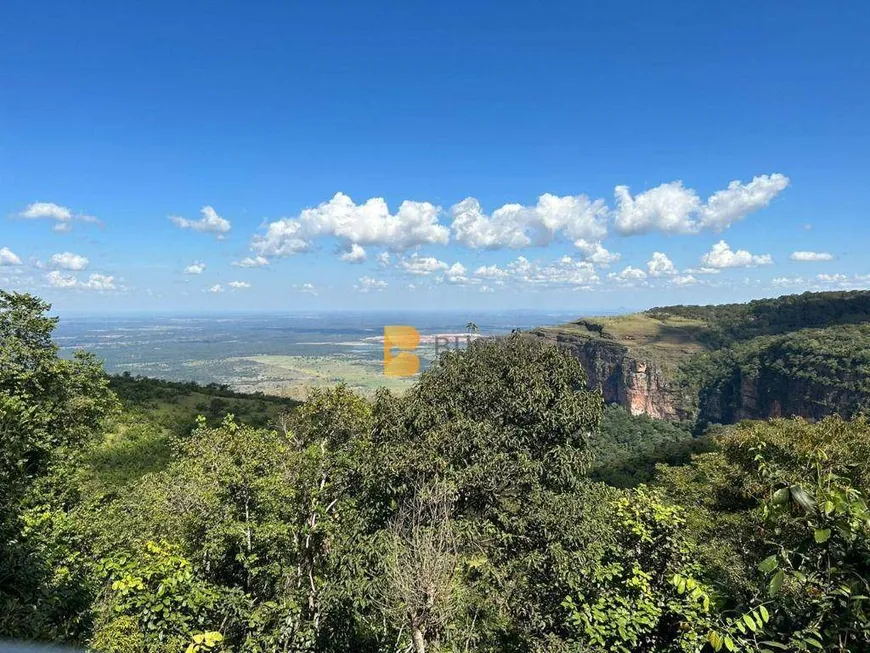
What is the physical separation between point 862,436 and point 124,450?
41968 mm

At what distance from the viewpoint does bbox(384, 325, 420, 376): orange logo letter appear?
2209 cm

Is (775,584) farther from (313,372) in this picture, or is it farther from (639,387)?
(639,387)

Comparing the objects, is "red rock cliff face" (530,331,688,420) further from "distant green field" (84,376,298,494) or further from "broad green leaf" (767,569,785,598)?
"broad green leaf" (767,569,785,598)

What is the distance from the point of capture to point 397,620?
765 centimetres

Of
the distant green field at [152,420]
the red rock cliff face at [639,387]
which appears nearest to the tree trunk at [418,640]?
the distant green field at [152,420]

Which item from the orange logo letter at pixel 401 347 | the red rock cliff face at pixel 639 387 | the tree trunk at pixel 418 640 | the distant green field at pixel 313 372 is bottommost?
the red rock cliff face at pixel 639 387

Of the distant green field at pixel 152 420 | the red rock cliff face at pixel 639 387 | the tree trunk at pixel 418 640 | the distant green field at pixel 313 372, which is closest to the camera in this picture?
the tree trunk at pixel 418 640

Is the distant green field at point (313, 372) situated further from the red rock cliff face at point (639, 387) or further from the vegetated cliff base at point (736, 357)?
the vegetated cliff base at point (736, 357)

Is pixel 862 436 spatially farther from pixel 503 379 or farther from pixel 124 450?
pixel 124 450

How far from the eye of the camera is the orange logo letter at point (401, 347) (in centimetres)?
2209

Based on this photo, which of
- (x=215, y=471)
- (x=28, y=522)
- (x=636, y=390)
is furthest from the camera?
(x=636, y=390)

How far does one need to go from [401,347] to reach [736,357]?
427 feet

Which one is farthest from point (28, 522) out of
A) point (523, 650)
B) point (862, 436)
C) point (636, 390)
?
point (636, 390)

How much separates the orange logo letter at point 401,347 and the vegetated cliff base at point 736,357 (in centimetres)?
5408
